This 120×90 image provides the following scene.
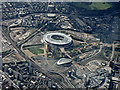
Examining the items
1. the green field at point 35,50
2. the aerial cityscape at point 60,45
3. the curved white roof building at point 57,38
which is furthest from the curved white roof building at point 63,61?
the curved white roof building at point 57,38

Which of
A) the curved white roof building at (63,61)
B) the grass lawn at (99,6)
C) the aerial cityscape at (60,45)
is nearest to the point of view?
the aerial cityscape at (60,45)

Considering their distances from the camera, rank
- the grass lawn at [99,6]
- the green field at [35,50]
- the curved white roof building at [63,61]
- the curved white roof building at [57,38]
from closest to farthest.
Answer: the curved white roof building at [63,61] → the green field at [35,50] → the curved white roof building at [57,38] → the grass lawn at [99,6]

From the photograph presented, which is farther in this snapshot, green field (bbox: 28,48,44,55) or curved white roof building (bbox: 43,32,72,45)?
curved white roof building (bbox: 43,32,72,45)

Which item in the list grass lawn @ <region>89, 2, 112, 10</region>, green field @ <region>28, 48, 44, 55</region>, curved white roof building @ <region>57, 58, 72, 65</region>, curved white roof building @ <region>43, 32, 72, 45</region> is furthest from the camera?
grass lawn @ <region>89, 2, 112, 10</region>

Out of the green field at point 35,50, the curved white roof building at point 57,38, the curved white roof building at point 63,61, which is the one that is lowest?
the curved white roof building at point 63,61

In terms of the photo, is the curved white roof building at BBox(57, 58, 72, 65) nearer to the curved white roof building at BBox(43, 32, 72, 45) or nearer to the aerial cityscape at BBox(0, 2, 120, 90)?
the aerial cityscape at BBox(0, 2, 120, 90)

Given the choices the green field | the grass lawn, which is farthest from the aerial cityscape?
the grass lawn

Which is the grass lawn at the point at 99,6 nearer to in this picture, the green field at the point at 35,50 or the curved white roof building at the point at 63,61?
the green field at the point at 35,50
